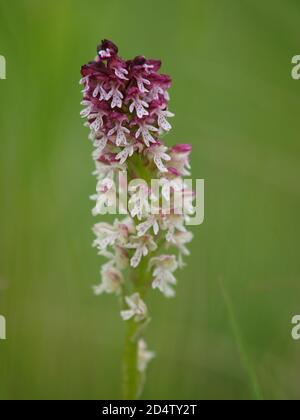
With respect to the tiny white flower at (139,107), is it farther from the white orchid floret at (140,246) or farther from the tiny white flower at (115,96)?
the white orchid floret at (140,246)

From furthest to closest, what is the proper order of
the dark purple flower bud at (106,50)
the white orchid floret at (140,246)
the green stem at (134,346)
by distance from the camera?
the green stem at (134,346)
the white orchid floret at (140,246)
the dark purple flower bud at (106,50)

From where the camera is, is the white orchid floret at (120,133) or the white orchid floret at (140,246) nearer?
the white orchid floret at (120,133)

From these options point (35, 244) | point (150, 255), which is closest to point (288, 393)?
point (150, 255)

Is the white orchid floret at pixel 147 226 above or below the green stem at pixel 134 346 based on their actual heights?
above

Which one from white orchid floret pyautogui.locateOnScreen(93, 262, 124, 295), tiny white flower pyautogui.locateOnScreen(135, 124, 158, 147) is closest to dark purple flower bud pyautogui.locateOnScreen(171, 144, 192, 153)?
tiny white flower pyautogui.locateOnScreen(135, 124, 158, 147)

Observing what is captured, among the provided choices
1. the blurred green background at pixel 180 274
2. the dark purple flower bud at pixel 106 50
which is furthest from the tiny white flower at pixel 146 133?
the blurred green background at pixel 180 274

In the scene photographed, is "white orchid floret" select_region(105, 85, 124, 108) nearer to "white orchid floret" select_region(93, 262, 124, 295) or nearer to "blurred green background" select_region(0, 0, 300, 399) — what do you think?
"white orchid floret" select_region(93, 262, 124, 295)
